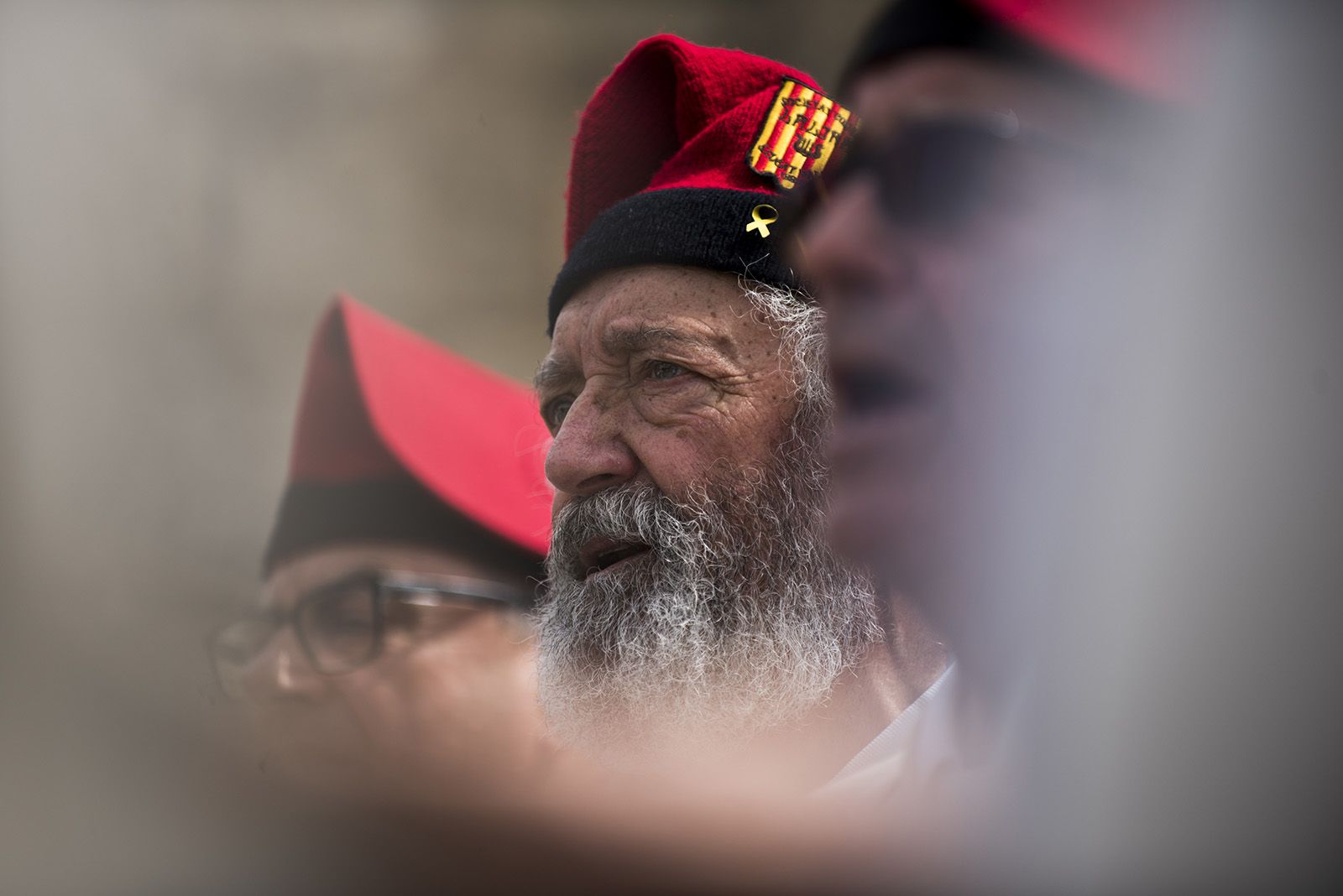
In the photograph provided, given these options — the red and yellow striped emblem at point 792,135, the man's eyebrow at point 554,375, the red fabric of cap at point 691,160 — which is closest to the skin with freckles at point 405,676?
the man's eyebrow at point 554,375

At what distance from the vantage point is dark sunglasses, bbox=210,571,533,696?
289 cm

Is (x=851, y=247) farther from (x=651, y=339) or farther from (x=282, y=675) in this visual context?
(x=282, y=675)

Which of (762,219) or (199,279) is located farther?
(199,279)

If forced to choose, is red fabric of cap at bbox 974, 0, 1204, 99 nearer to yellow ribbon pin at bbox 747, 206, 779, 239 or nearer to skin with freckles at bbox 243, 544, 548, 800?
yellow ribbon pin at bbox 747, 206, 779, 239

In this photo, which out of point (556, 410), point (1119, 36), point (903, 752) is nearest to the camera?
point (1119, 36)

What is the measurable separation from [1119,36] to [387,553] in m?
2.42

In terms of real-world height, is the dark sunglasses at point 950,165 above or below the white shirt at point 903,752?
above

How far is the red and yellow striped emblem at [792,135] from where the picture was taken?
1636 mm

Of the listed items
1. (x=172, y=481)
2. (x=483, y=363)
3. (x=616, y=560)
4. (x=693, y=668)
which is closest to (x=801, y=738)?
(x=693, y=668)

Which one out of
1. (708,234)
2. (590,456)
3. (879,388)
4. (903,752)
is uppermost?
(708,234)

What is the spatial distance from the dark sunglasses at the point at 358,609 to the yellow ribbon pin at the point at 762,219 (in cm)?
157

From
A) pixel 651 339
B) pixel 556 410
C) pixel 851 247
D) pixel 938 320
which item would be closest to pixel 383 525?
pixel 556 410

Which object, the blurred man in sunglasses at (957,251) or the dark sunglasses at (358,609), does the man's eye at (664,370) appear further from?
the dark sunglasses at (358,609)

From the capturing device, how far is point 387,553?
2.95m
